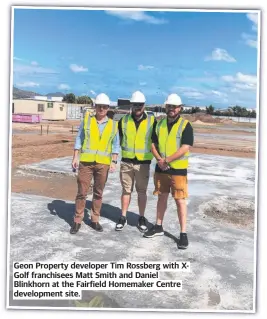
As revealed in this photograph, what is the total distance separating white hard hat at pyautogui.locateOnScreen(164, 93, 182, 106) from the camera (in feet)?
12.6

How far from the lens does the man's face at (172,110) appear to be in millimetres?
3855

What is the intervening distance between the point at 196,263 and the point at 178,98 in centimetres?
170

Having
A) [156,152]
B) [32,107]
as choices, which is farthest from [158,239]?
[32,107]

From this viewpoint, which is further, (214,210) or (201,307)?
(214,210)

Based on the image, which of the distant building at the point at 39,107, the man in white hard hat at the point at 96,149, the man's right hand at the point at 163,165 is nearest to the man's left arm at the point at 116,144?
the man in white hard hat at the point at 96,149

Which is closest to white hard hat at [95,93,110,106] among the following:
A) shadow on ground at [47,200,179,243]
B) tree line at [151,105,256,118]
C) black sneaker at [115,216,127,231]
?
black sneaker at [115,216,127,231]

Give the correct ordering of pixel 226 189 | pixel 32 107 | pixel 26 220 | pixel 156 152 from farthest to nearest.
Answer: pixel 32 107 → pixel 226 189 → pixel 26 220 → pixel 156 152

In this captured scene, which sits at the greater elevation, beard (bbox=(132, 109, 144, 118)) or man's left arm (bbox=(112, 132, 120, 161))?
beard (bbox=(132, 109, 144, 118))

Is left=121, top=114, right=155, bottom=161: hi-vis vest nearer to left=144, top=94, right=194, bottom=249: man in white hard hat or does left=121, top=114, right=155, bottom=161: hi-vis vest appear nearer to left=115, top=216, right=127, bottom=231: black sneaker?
left=144, top=94, right=194, bottom=249: man in white hard hat

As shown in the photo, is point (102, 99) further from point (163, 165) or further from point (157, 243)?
point (157, 243)

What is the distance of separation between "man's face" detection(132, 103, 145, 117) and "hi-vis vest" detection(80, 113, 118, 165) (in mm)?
265

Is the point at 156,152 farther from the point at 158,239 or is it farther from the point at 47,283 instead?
the point at 47,283

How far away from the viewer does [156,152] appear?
4078 mm

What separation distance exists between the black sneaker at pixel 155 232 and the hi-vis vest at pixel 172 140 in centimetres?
81
